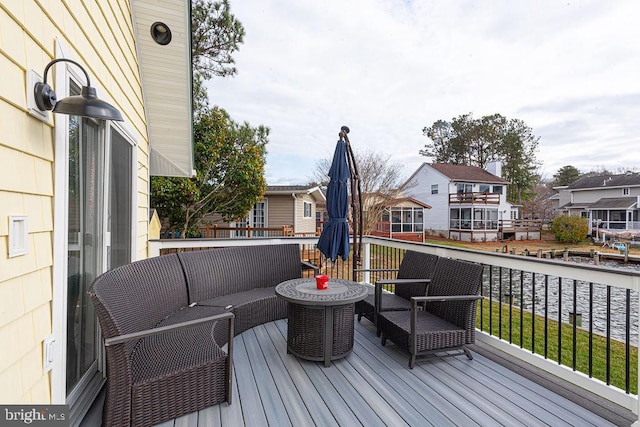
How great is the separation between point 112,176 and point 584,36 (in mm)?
12156

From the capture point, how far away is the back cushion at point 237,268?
348 centimetres

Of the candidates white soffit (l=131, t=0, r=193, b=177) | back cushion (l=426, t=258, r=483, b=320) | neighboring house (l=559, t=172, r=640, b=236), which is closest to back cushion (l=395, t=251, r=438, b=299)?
back cushion (l=426, t=258, r=483, b=320)

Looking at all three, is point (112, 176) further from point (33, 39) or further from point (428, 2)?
point (428, 2)

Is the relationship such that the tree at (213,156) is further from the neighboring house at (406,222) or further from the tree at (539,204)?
the tree at (539,204)

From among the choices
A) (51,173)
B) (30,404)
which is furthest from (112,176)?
(30,404)

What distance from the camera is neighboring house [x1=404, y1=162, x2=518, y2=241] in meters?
23.1

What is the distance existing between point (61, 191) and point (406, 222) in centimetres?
2083

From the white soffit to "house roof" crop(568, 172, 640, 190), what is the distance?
30.3 meters

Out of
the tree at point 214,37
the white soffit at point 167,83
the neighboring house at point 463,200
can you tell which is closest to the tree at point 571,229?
the neighboring house at point 463,200

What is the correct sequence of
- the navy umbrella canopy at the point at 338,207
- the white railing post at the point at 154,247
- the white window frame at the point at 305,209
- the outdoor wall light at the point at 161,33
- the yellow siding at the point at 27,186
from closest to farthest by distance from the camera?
1. the yellow siding at the point at 27,186
2. the outdoor wall light at the point at 161,33
3. the navy umbrella canopy at the point at 338,207
4. the white railing post at the point at 154,247
5. the white window frame at the point at 305,209

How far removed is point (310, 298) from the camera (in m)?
2.77

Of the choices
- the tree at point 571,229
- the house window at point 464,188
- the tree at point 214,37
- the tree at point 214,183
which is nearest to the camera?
the tree at point 214,183

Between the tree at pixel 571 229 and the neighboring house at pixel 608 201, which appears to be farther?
the neighboring house at pixel 608 201

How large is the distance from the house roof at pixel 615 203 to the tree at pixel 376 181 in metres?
17.2
